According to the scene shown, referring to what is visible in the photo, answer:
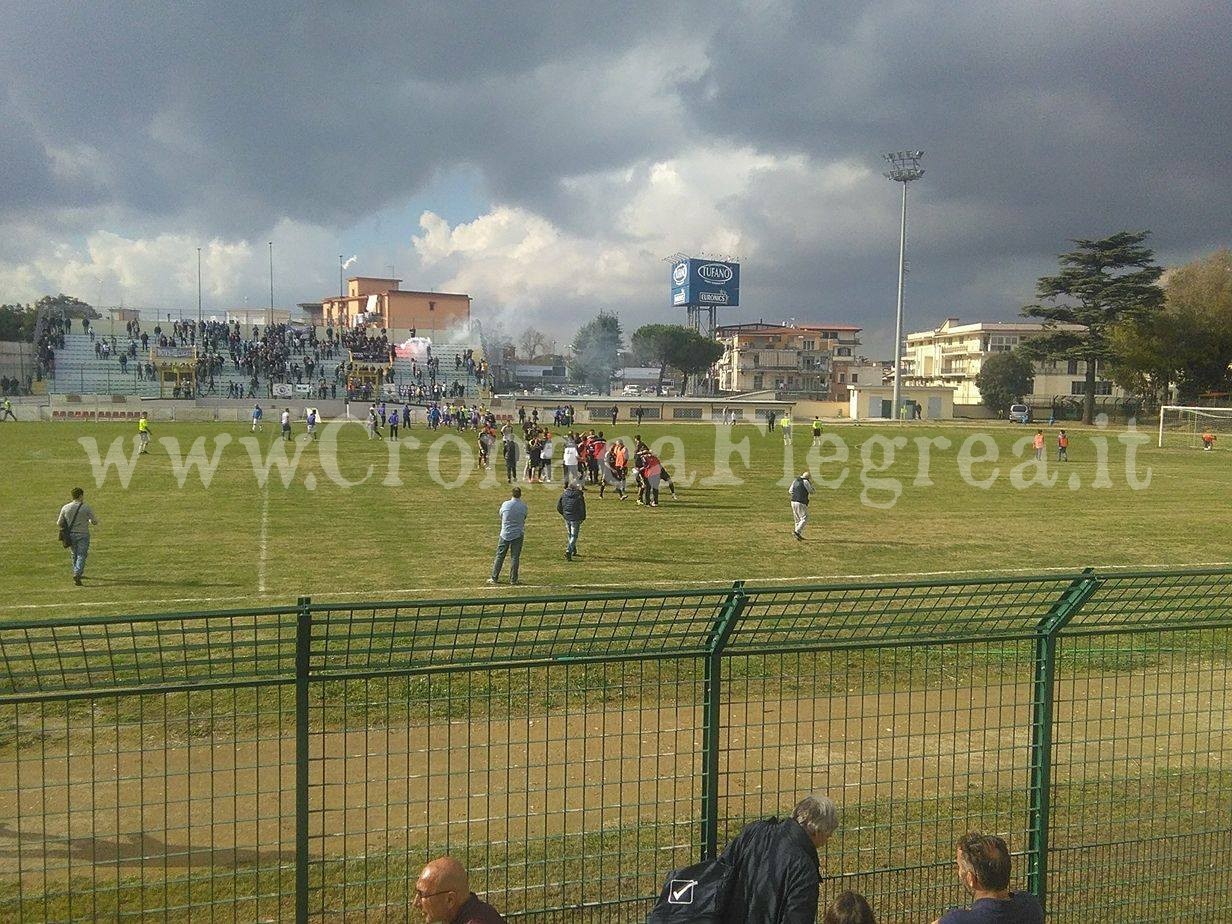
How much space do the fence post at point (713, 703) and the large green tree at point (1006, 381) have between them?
88760mm

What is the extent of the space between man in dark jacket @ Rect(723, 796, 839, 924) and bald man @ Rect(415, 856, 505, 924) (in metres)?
0.91

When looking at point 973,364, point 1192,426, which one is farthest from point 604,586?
point 973,364

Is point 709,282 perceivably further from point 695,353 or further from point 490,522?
point 490,522

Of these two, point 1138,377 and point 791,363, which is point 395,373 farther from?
point 791,363

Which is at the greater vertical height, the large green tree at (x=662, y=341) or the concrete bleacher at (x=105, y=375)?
the large green tree at (x=662, y=341)

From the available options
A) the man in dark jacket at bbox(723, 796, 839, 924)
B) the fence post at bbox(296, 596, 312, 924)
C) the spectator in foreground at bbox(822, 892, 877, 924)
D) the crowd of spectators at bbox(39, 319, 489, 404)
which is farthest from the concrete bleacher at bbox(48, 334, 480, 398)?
the spectator in foreground at bbox(822, 892, 877, 924)

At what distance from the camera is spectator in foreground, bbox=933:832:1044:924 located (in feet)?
11.7

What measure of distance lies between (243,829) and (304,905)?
213cm

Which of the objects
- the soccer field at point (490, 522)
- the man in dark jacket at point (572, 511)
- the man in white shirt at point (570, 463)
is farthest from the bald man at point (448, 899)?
the man in white shirt at point (570, 463)

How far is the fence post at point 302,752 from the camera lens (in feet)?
12.6

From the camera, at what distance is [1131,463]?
3888cm

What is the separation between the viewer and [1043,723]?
15.5ft

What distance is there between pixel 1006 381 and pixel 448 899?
9064 centimetres

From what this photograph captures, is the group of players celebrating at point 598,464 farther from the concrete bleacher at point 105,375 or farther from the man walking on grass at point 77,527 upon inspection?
the concrete bleacher at point 105,375
